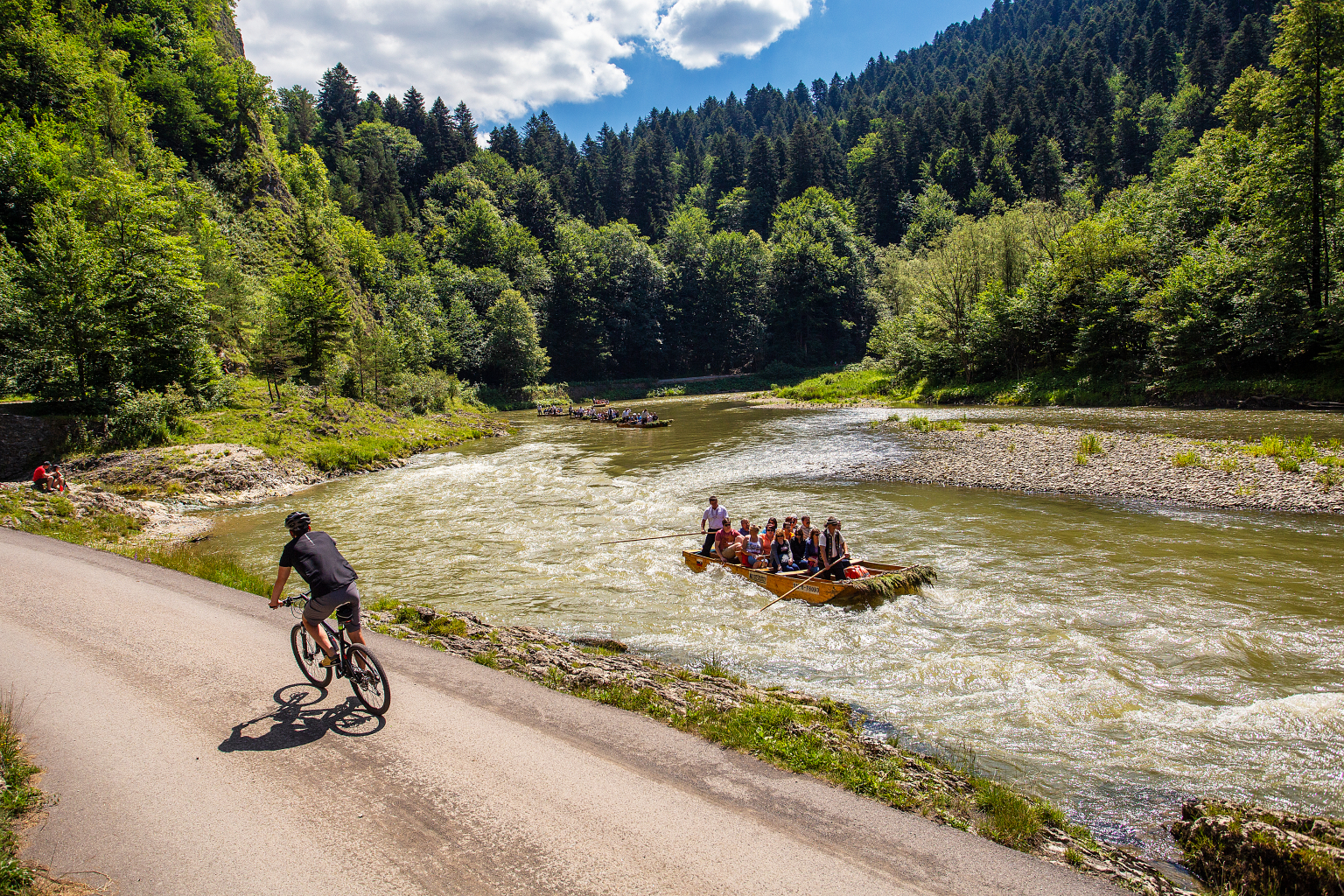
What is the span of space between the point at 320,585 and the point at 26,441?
2755cm

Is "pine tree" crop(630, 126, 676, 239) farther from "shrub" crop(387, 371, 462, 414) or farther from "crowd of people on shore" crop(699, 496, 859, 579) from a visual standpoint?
"crowd of people on shore" crop(699, 496, 859, 579)

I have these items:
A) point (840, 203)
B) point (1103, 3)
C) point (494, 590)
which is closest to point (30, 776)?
point (494, 590)

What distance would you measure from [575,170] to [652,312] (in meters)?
53.8

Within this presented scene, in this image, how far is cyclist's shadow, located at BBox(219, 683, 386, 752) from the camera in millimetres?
6121

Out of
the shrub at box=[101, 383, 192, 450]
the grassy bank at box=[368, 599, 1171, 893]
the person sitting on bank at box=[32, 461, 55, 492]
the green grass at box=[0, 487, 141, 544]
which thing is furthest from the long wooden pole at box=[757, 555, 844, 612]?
the shrub at box=[101, 383, 192, 450]

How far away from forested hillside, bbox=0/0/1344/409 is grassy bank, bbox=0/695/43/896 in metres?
27.5

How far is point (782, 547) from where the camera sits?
14047mm

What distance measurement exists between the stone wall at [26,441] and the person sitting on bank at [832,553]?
94.5 ft

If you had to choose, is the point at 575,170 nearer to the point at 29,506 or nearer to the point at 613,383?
the point at 613,383

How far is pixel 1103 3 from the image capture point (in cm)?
19100

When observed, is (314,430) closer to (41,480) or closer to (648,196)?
(41,480)

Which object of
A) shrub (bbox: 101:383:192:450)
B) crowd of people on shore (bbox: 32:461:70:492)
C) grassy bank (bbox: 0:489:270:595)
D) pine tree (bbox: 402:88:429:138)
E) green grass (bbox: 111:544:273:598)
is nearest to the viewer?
green grass (bbox: 111:544:273:598)

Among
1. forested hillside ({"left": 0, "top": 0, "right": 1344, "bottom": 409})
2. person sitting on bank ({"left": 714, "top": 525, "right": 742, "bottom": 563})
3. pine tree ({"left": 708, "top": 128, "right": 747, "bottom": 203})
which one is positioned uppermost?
pine tree ({"left": 708, "top": 128, "right": 747, "bottom": 203})

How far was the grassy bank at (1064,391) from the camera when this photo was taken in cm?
2797
